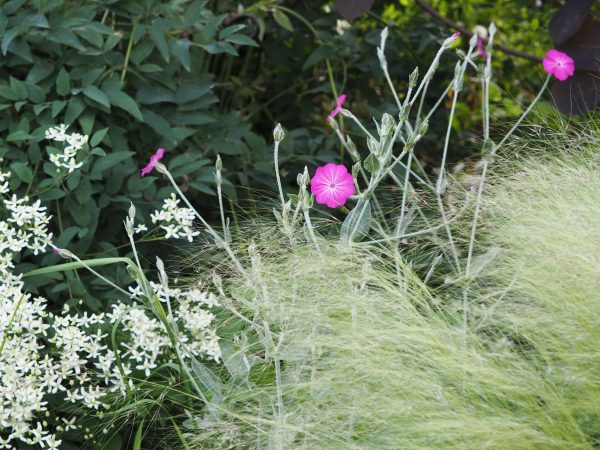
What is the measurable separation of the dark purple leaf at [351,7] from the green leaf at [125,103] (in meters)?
0.64

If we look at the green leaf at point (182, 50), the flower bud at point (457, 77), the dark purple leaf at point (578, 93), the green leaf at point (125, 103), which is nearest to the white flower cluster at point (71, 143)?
the green leaf at point (125, 103)

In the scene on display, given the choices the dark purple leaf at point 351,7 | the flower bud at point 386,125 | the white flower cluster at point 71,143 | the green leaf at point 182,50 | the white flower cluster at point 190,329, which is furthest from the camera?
the dark purple leaf at point 351,7

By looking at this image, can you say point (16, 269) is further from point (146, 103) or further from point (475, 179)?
→ point (475, 179)

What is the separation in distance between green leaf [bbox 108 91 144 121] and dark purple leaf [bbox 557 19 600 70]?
3.85 ft

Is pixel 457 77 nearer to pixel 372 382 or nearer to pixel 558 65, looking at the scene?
pixel 558 65

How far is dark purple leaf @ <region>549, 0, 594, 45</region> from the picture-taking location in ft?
8.41

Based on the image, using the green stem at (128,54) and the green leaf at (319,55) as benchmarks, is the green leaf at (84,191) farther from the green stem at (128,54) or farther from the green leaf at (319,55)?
the green leaf at (319,55)

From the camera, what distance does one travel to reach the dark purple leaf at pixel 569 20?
256cm

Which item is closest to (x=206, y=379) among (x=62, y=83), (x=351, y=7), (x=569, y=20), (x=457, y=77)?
(x=457, y=77)

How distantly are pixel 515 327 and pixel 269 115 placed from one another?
6.63 ft

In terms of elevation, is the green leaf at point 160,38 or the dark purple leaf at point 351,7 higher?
the dark purple leaf at point 351,7

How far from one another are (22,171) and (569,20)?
1.51 m

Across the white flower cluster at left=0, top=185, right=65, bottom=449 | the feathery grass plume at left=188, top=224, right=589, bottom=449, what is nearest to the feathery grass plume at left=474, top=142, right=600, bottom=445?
the feathery grass plume at left=188, top=224, right=589, bottom=449

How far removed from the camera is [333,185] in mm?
1910
